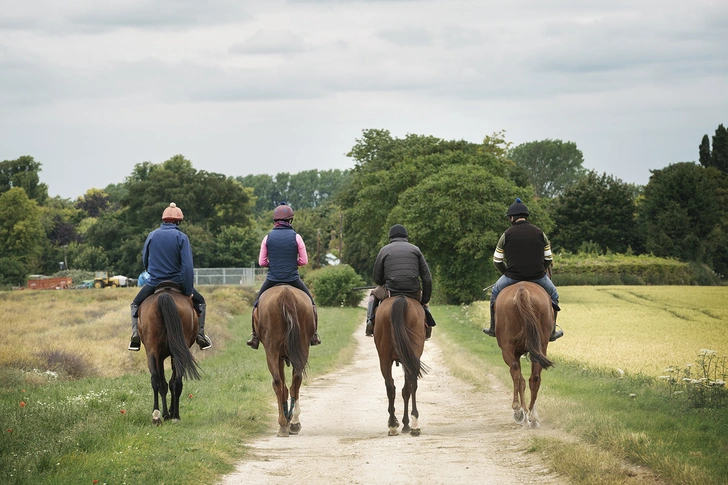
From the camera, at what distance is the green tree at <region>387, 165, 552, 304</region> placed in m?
58.0

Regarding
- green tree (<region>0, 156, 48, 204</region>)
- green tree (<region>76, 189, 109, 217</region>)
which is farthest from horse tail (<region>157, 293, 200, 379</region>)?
green tree (<region>76, 189, 109, 217</region>)

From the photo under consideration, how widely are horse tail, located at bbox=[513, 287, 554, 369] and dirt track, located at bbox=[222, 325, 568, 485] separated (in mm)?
1081

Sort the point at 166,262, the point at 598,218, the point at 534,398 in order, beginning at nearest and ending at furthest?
the point at 534,398 → the point at 166,262 → the point at 598,218

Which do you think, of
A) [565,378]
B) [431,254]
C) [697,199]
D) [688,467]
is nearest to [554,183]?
[697,199]

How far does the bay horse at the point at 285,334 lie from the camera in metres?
13.0

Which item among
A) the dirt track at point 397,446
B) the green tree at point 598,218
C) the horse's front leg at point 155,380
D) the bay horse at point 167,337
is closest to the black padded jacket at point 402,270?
the dirt track at point 397,446

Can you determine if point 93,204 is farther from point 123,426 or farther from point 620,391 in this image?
point 123,426

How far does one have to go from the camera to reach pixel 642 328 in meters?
32.5

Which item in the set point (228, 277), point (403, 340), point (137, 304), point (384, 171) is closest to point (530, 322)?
point (403, 340)

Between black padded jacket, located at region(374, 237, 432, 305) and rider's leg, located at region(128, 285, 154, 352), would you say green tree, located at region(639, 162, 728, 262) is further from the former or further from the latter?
rider's leg, located at region(128, 285, 154, 352)

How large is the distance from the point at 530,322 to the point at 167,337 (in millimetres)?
5222

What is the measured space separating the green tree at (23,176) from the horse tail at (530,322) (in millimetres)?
123940

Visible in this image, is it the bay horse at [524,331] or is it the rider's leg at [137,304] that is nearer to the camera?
the bay horse at [524,331]

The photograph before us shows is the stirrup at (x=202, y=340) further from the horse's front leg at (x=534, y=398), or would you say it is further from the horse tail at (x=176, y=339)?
the horse's front leg at (x=534, y=398)
